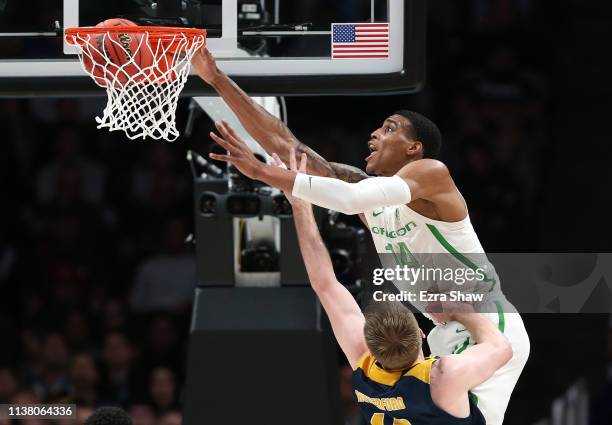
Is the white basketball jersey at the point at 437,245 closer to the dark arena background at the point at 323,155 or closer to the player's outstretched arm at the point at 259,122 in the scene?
the player's outstretched arm at the point at 259,122

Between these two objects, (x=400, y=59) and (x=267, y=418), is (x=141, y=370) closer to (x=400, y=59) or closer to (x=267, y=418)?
(x=267, y=418)

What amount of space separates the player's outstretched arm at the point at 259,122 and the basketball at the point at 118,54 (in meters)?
0.20

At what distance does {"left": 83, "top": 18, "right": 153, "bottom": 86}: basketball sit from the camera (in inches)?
172

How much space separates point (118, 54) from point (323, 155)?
14.0 ft

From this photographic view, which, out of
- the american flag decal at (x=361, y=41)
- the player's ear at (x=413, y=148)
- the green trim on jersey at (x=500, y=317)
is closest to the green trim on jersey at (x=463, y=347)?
the green trim on jersey at (x=500, y=317)

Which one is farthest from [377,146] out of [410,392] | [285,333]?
[285,333]

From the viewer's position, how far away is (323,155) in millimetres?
8578

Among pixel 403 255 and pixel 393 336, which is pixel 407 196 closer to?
pixel 403 255

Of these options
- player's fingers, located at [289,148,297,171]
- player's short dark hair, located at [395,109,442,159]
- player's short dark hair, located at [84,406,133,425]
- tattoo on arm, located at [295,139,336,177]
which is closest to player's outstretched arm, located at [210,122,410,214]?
player's fingers, located at [289,148,297,171]

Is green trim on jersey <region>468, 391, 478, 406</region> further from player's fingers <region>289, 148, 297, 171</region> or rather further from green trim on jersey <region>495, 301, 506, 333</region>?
player's fingers <region>289, 148, 297, 171</region>

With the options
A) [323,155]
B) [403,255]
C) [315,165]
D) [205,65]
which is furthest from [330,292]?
[323,155]

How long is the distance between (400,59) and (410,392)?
4.81 feet

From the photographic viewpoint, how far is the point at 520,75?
9109 millimetres

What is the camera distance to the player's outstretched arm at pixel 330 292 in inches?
162
